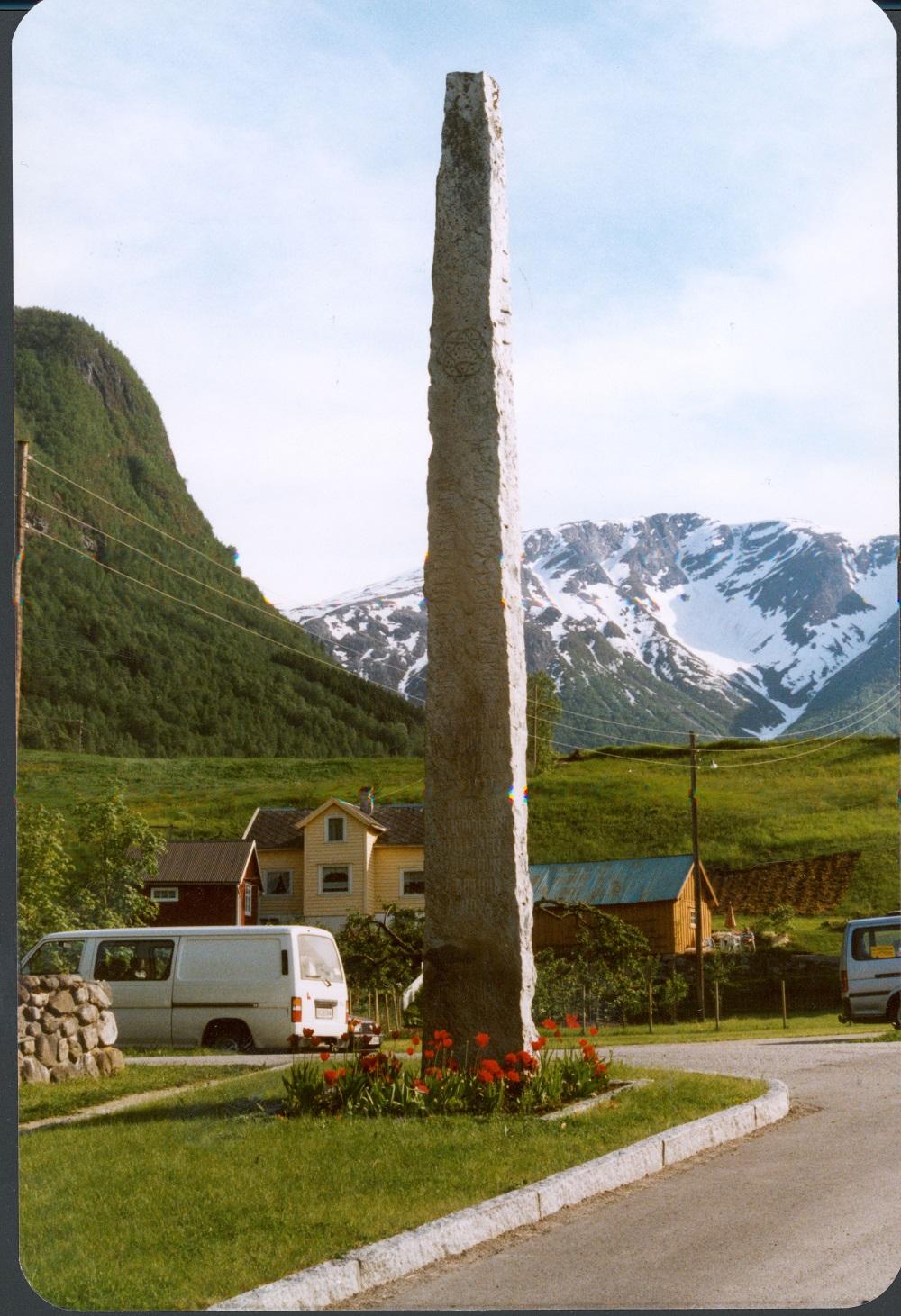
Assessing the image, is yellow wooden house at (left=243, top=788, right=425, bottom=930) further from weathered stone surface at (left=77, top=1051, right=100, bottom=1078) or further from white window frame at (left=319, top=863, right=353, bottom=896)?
weathered stone surface at (left=77, top=1051, right=100, bottom=1078)

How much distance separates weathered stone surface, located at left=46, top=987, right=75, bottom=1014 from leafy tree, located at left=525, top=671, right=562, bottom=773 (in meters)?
2.79

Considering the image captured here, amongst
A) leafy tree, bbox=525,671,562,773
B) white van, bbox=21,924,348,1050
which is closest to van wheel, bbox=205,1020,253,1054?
white van, bbox=21,924,348,1050

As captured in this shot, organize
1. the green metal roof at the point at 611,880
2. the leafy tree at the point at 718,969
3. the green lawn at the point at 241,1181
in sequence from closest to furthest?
the green lawn at the point at 241,1181 → the green metal roof at the point at 611,880 → the leafy tree at the point at 718,969

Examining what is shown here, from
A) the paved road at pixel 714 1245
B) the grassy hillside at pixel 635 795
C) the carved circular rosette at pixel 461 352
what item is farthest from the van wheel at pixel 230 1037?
the carved circular rosette at pixel 461 352

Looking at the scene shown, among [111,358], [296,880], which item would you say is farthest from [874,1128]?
[111,358]

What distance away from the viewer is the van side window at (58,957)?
579 centimetres

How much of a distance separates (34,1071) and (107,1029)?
63cm

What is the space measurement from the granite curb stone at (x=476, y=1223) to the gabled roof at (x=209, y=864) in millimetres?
1905

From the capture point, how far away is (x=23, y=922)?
5637 millimetres

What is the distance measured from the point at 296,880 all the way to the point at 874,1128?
3102 mm

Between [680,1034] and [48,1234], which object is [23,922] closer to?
[48,1234]

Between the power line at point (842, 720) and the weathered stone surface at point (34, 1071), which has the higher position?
the power line at point (842, 720)

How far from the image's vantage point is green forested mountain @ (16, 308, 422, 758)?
5.51 m

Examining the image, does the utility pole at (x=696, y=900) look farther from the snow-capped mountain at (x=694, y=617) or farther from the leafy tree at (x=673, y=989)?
the snow-capped mountain at (x=694, y=617)
